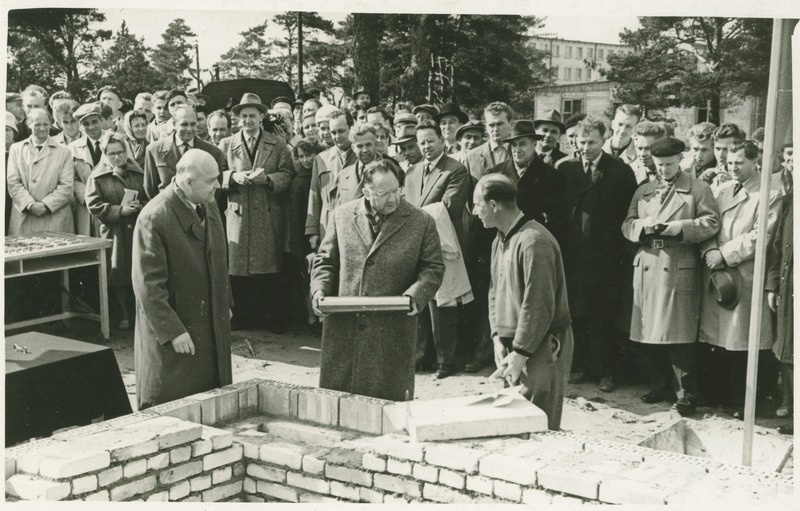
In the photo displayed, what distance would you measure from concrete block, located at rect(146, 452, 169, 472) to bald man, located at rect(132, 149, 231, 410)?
1.00m

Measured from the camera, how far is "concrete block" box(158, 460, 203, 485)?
A: 4.11 m

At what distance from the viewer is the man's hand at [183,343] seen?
4992mm

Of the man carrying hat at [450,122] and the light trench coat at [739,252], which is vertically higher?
the man carrying hat at [450,122]

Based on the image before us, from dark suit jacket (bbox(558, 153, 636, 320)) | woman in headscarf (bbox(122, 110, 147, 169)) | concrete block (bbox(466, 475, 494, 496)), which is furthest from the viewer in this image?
woman in headscarf (bbox(122, 110, 147, 169))

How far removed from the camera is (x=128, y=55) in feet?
39.2

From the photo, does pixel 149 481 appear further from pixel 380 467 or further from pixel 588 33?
pixel 588 33

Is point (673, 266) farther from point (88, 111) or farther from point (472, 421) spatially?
point (88, 111)

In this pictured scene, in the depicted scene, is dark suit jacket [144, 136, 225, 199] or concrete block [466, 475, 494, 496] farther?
dark suit jacket [144, 136, 225, 199]

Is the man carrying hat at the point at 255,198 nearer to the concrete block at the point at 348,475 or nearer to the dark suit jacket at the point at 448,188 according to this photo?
the dark suit jacket at the point at 448,188

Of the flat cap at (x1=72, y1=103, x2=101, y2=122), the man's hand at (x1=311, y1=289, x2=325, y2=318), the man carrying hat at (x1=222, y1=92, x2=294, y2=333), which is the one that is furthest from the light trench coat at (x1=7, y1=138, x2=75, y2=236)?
the man's hand at (x1=311, y1=289, x2=325, y2=318)

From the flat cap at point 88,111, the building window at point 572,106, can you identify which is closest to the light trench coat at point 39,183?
the flat cap at point 88,111

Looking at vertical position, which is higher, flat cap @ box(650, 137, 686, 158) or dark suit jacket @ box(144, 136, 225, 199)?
flat cap @ box(650, 137, 686, 158)

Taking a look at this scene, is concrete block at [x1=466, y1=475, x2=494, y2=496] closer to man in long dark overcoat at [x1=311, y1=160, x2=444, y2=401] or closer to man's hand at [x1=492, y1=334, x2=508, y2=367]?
man's hand at [x1=492, y1=334, x2=508, y2=367]

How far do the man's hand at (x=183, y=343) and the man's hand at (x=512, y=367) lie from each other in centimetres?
166
